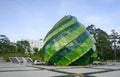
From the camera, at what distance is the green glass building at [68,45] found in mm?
34438

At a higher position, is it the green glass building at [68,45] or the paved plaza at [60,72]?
the green glass building at [68,45]

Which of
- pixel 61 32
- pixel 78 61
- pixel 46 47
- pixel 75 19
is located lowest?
pixel 78 61

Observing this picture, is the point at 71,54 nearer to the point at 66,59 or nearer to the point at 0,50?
the point at 66,59

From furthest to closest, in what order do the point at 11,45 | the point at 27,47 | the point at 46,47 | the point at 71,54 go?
the point at 27,47, the point at 11,45, the point at 46,47, the point at 71,54

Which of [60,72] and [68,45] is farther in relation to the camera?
[68,45]

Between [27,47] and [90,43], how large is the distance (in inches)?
2638

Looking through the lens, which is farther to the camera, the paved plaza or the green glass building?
the green glass building

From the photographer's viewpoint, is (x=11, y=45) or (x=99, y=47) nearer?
(x=99, y=47)

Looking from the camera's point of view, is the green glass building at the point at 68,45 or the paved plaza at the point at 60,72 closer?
the paved plaza at the point at 60,72

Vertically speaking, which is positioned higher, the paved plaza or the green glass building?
the green glass building

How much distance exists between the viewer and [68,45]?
34.5 m

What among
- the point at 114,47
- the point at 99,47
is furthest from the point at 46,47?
the point at 114,47

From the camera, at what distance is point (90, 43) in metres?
35.8

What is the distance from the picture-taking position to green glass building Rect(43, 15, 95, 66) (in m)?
34.4
